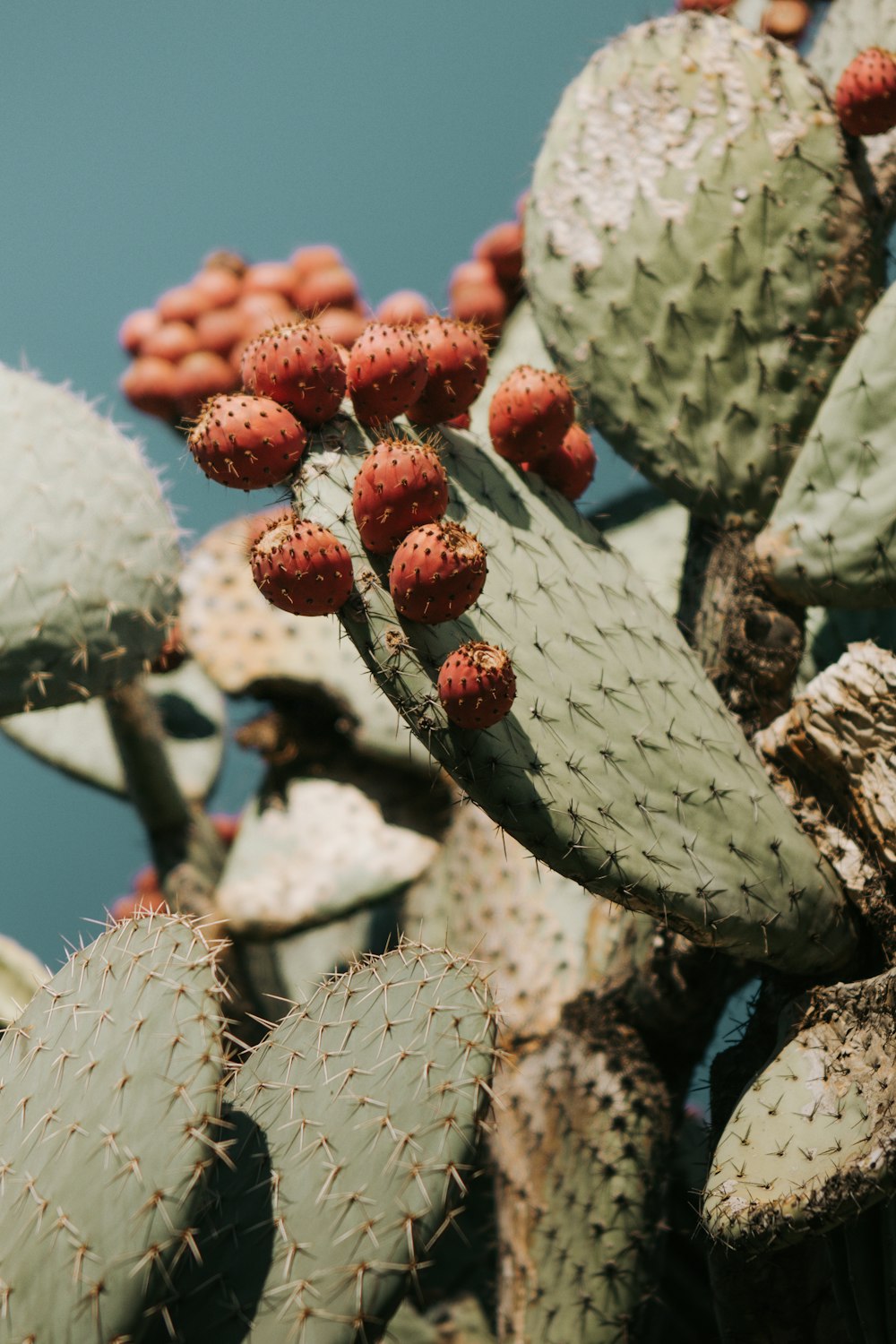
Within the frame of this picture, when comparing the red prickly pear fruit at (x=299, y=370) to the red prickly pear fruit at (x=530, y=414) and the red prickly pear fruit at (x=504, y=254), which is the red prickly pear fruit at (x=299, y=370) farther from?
the red prickly pear fruit at (x=504, y=254)

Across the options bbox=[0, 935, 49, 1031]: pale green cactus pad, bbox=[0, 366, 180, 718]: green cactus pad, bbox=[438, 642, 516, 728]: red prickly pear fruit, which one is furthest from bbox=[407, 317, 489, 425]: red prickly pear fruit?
bbox=[0, 935, 49, 1031]: pale green cactus pad

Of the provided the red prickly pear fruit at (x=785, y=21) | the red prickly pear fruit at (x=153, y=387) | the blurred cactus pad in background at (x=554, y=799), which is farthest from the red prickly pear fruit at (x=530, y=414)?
the red prickly pear fruit at (x=153, y=387)

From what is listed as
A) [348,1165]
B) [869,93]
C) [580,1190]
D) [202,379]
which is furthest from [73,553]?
[202,379]

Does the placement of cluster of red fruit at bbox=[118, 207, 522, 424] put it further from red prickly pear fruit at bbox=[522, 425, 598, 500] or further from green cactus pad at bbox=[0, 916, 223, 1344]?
green cactus pad at bbox=[0, 916, 223, 1344]

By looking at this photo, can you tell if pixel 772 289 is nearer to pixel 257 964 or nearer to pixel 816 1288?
pixel 816 1288

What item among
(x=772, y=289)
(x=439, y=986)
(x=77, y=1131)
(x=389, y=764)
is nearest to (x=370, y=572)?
(x=439, y=986)

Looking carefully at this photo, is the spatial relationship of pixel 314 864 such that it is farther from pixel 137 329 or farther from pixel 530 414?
pixel 137 329
